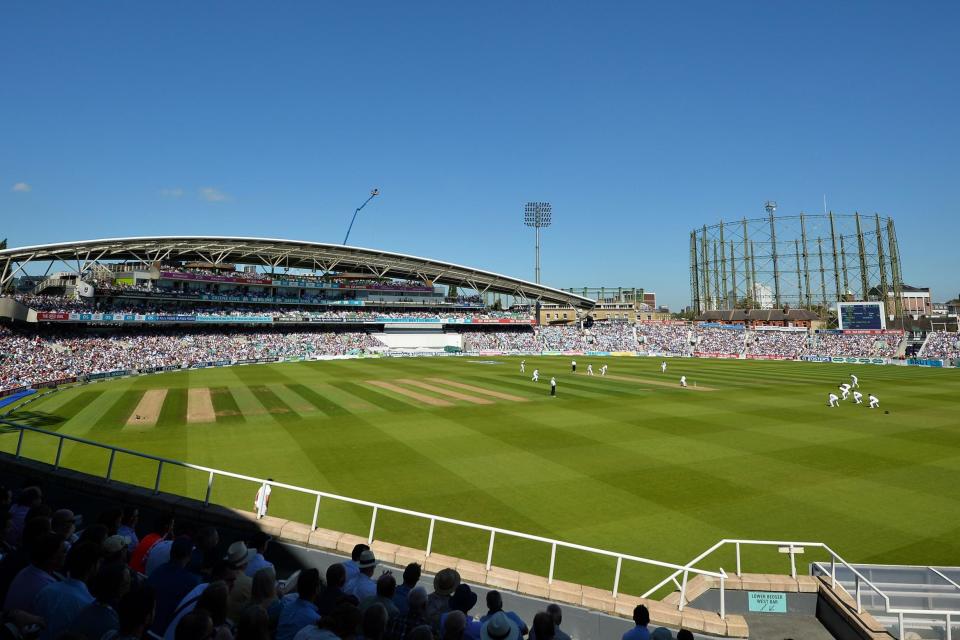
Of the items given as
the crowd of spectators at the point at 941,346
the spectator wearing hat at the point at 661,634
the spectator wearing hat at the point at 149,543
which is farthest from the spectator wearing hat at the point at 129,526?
the crowd of spectators at the point at 941,346

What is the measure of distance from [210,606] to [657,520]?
11020 millimetres

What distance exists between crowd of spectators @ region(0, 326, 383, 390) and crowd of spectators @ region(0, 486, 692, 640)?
117ft

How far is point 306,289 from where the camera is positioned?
2874 inches

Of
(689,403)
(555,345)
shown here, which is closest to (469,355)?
(555,345)

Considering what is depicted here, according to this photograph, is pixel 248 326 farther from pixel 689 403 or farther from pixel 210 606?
pixel 210 606

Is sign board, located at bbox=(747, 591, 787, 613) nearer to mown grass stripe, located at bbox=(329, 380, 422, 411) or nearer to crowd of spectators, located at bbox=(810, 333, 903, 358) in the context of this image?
mown grass stripe, located at bbox=(329, 380, 422, 411)

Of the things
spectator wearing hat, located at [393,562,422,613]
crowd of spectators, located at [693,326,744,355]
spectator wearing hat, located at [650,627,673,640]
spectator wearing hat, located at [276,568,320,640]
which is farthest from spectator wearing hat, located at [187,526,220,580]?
crowd of spectators, located at [693,326,744,355]

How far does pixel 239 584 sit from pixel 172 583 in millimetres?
595

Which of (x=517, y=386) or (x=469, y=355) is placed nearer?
(x=517, y=386)

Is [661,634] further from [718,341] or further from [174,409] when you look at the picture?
[718,341]

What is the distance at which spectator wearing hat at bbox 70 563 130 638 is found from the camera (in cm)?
329

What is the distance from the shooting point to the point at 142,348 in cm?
5194

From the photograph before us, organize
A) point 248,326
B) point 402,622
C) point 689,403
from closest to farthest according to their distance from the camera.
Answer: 1. point 402,622
2. point 689,403
3. point 248,326

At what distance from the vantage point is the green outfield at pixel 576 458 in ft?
37.4
